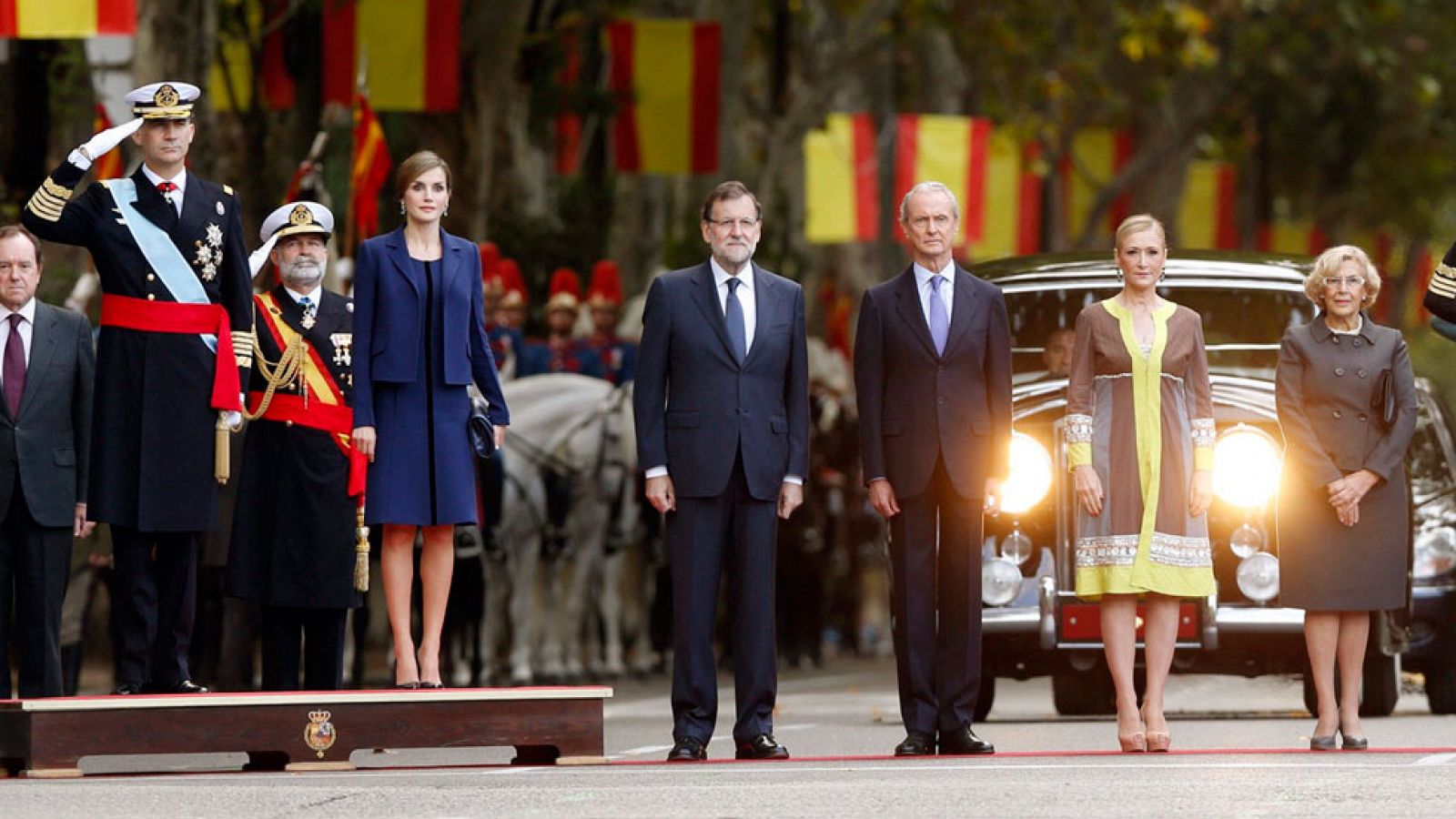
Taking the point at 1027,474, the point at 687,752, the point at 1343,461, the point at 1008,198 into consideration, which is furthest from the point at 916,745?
the point at 1008,198

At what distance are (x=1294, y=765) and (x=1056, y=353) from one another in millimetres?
3878

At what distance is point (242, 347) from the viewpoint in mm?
12430

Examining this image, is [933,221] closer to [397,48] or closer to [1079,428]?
[1079,428]

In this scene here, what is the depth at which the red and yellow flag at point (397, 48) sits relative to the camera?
2406cm

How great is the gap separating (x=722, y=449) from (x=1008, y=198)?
2485cm

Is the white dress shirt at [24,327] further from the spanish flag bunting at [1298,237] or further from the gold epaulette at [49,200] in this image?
the spanish flag bunting at [1298,237]

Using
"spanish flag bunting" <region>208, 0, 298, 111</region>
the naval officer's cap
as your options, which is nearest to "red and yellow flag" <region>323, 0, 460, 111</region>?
"spanish flag bunting" <region>208, 0, 298, 111</region>

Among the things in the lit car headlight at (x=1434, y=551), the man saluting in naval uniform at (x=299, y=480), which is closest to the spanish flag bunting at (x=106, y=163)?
the man saluting in naval uniform at (x=299, y=480)

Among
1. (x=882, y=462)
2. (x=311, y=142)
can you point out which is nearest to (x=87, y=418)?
(x=882, y=462)

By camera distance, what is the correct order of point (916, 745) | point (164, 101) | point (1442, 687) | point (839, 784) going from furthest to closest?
point (1442, 687) < point (916, 745) < point (164, 101) < point (839, 784)

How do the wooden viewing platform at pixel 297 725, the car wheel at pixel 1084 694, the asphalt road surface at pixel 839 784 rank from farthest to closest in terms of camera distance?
the car wheel at pixel 1084 694, the wooden viewing platform at pixel 297 725, the asphalt road surface at pixel 839 784

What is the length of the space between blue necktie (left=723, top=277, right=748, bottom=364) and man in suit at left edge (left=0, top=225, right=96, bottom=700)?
241 centimetres

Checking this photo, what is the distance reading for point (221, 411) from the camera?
40.9 ft

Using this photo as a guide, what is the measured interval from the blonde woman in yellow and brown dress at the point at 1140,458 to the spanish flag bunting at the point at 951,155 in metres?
20.1
